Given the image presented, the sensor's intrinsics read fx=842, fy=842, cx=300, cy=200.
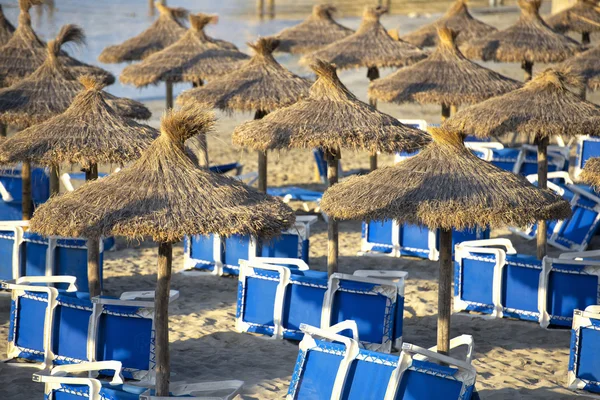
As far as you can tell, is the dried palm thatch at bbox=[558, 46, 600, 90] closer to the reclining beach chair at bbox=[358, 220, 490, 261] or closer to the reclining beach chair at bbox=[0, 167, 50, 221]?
the reclining beach chair at bbox=[358, 220, 490, 261]

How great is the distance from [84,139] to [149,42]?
837cm

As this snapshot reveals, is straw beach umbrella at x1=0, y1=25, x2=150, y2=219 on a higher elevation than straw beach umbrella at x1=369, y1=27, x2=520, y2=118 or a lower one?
lower

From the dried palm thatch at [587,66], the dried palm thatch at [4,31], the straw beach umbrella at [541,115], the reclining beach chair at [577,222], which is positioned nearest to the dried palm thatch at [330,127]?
the straw beach umbrella at [541,115]

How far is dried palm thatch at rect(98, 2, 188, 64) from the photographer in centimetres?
1466

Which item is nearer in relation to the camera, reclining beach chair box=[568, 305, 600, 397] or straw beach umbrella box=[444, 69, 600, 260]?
reclining beach chair box=[568, 305, 600, 397]

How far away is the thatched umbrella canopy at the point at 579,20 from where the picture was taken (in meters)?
16.3

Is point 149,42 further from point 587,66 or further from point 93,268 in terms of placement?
point 93,268

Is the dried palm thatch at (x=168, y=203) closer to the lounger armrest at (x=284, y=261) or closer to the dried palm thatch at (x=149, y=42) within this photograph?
the lounger armrest at (x=284, y=261)

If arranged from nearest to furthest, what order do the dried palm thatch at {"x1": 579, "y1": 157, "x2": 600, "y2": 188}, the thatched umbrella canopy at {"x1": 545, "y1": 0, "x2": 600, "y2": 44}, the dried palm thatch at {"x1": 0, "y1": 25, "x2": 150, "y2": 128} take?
the dried palm thatch at {"x1": 579, "y1": 157, "x2": 600, "y2": 188} < the dried palm thatch at {"x1": 0, "y1": 25, "x2": 150, "y2": 128} < the thatched umbrella canopy at {"x1": 545, "y1": 0, "x2": 600, "y2": 44}

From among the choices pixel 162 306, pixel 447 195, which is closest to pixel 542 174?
pixel 447 195

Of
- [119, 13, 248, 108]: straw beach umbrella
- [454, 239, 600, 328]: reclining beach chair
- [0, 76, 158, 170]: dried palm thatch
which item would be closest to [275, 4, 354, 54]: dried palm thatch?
[119, 13, 248, 108]: straw beach umbrella

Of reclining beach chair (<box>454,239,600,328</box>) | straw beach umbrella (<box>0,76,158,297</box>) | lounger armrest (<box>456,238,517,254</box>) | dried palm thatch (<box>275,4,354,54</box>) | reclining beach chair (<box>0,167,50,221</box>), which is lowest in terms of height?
reclining beach chair (<box>454,239,600,328</box>)

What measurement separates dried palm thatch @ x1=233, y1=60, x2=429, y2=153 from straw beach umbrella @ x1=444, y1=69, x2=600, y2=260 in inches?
24.7

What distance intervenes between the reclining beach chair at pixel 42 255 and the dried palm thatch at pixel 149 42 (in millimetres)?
7385
